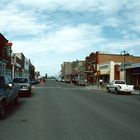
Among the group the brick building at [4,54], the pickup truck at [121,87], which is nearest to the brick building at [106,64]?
the brick building at [4,54]

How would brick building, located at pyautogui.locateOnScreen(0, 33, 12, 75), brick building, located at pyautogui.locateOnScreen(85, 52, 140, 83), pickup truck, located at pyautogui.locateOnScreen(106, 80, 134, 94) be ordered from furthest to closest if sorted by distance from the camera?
brick building, located at pyautogui.locateOnScreen(85, 52, 140, 83) < brick building, located at pyautogui.locateOnScreen(0, 33, 12, 75) < pickup truck, located at pyautogui.locateOnScreen(106, 80, 134, 94)

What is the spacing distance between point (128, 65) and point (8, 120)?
48418 mm

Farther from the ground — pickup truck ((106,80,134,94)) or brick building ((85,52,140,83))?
brick building ((85,52,140,83))

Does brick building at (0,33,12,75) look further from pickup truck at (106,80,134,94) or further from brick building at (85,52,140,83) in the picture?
pickup truck at (106,80,134,94)

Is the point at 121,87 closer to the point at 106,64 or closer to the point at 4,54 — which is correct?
the point at 4,54

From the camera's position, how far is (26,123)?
13.5 metres

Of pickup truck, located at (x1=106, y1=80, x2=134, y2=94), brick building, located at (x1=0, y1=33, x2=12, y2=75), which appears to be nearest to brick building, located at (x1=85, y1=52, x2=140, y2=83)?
brick building, located at (x1=0, y1=33, x2=12, y2=75)

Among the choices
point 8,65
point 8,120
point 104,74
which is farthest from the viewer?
point 104,74

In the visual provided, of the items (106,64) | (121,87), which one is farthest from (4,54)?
(121,87)

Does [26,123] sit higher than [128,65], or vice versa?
[128,65]

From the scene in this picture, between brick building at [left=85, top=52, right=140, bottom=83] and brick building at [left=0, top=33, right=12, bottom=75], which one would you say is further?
brick building at [left=85, top=52, right=140, bottom=83]

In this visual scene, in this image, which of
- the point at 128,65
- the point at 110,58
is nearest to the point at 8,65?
the point at 128,65

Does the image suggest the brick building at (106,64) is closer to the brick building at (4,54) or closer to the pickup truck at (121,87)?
the brick building at (4,54)

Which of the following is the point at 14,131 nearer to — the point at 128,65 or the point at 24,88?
the point at 24,88
